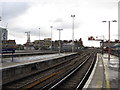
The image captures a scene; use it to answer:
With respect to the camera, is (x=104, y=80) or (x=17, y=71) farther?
(x=17, y=71)

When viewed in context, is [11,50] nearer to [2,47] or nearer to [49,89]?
[2,47]

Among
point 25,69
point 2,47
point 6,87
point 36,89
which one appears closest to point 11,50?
point 2,47

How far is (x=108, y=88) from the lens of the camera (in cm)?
1043

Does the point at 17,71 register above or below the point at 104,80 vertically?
above

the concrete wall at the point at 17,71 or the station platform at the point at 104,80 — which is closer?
the station platform at the point at 104,80

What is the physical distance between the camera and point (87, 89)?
10.4 m

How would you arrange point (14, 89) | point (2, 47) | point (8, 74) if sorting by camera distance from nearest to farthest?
1. point (14, 89)
2. point (8, 74)
3. point (2, 47)

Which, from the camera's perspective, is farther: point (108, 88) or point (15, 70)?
point (15, 70)

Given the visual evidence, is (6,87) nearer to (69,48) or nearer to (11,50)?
(11,50)

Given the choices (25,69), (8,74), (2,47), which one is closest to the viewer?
(8,74)

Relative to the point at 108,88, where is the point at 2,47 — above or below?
above

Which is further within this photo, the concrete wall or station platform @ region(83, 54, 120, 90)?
the concrete wall

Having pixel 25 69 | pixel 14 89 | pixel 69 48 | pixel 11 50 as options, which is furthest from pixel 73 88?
pixel 69 48

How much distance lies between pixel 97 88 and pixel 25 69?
1023cm
